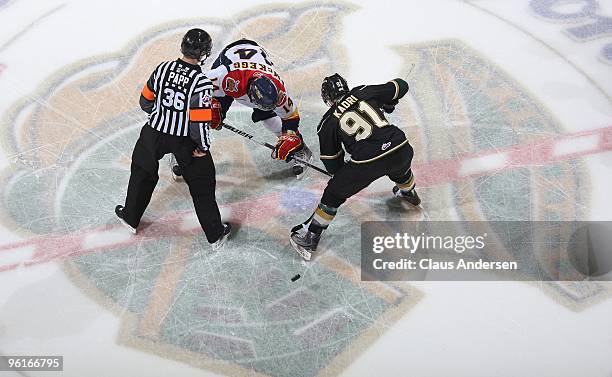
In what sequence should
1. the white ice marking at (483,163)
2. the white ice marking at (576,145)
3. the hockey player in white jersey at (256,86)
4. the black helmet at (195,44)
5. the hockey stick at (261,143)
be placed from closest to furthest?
the black helmet at (195,44) → the hockey player in white jersey at (256,86) → the hockey stick at (261,143) → the white ice marking at (483,163) → the white ice marking at (576,145)

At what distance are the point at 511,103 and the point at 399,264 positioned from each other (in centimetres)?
164

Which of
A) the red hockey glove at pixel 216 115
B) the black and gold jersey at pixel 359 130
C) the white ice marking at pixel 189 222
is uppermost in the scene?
the black and gold jersey at pixel 359 130

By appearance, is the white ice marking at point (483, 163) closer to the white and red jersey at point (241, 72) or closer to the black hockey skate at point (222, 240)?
the white and red jersey at point (241, 72)

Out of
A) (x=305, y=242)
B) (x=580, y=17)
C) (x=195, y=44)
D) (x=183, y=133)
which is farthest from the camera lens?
(x=580, y=17)

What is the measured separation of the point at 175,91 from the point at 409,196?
1.49 m

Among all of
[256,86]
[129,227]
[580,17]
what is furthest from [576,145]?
[129,227]

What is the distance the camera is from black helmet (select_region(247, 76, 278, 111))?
148 inches

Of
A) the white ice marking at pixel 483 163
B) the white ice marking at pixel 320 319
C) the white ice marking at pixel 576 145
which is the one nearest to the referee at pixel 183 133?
the white ice marking at pixel 320 319

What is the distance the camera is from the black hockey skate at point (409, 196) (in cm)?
404

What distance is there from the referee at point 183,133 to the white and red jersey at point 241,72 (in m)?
0.17

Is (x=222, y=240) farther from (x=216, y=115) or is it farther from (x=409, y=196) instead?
(x=409, y=196)

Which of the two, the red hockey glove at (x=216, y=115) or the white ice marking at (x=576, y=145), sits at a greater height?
the red hockey glove at (x=216, y=115)

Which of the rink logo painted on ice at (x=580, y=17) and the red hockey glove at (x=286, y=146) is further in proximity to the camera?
the rink logo painted on ice at (x=580, y=17)

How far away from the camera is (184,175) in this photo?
3777 millimetres
